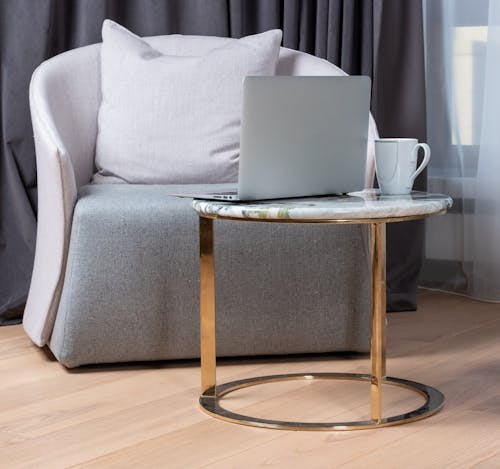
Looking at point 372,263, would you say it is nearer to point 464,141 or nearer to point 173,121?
point 173,121

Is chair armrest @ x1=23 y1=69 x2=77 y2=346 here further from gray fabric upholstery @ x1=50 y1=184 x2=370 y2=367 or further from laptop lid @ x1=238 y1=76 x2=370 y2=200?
laptop lid @ x1=238 y1=76 x2=370 y2=200

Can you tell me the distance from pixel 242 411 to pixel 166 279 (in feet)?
1.37

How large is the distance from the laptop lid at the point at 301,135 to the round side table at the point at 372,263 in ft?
0.12

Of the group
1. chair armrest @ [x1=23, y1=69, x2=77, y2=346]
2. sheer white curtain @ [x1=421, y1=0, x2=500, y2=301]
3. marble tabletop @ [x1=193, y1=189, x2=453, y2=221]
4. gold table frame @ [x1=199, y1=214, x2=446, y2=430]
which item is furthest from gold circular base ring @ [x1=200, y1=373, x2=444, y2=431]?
sheer white curtain @ [x1=421, y1=0, x2=500, y2=301]

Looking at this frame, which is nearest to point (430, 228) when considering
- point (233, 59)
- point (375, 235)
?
point (233, 59)

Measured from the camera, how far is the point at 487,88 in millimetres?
2936

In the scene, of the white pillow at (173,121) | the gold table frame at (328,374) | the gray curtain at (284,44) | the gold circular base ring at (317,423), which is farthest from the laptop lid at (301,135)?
the gray curtain at (284,44)

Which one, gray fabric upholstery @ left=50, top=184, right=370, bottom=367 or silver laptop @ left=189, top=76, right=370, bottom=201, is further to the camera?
gray fabric upholstery @ left=50, top=184, right=370, bottom=367

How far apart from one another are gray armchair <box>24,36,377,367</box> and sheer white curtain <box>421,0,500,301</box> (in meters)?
0.82

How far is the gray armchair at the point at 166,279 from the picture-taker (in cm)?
210

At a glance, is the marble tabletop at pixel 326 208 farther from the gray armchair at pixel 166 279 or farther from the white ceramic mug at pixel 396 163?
the gray armchair at pixel 166 279

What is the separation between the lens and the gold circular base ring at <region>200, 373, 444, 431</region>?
1.69 m

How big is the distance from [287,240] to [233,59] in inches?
23.6

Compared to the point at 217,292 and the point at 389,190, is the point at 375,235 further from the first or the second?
the point at 217,292
